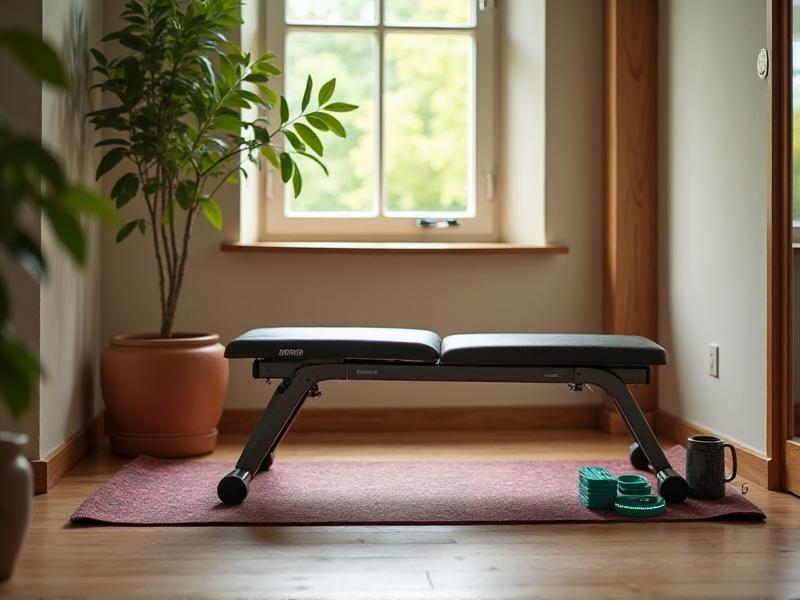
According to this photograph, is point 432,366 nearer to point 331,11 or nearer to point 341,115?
point 341,115

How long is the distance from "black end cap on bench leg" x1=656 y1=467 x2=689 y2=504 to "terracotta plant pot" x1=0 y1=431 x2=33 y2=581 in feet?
5.23

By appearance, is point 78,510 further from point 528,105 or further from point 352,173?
point 528,105

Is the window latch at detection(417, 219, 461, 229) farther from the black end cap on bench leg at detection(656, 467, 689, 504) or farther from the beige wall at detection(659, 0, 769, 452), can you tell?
the black end cap on bench leg at detection(656, 467, 689, 504)

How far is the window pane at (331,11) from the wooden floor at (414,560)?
2.25 metres

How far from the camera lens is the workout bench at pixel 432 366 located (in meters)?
2.77

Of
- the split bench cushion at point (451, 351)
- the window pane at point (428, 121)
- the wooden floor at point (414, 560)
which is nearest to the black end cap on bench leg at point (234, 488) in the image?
the wooden floor at point (414, 560)

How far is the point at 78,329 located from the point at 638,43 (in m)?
2.23

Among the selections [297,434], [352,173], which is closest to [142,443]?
[297,434]

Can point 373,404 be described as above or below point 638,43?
below

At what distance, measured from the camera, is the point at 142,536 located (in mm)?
2508

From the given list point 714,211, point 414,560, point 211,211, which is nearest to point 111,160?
point 211,211

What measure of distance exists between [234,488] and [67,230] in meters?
1.70

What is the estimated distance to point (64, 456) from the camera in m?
3.20

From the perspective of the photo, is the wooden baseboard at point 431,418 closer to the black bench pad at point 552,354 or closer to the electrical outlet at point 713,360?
the electrical outlet at point 713,360
